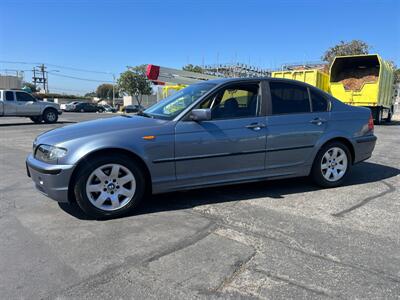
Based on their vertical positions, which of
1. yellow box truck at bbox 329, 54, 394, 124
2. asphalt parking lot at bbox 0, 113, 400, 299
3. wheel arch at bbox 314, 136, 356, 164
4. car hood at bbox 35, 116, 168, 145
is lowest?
asphalt parking lot at bbox 0, 113, 400, 299

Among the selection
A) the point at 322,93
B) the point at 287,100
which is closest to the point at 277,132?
the point at 287,100

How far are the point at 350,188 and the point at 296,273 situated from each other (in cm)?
300

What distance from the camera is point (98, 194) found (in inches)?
162

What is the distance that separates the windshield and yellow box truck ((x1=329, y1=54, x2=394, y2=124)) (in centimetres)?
1444

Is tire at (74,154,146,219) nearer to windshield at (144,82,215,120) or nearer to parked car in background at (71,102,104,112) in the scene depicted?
windshield at (144,82,215,120)

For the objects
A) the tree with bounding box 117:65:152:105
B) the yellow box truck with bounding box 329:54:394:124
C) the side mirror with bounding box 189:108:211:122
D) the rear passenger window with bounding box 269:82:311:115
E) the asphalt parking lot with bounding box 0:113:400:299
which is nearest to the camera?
the asphalt parking lot with bounding box 0:113:400:299

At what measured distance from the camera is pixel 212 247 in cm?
338

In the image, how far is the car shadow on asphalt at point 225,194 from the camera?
179 inches

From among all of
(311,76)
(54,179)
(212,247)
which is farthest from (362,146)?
(311,76)

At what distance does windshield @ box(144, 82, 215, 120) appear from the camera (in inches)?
184

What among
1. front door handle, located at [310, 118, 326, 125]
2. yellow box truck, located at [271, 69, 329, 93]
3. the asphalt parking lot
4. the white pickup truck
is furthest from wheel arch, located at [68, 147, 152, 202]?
the white pickup truck

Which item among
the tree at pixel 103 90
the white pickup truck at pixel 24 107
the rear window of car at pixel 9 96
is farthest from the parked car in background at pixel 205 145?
the tree at pixel 103 90

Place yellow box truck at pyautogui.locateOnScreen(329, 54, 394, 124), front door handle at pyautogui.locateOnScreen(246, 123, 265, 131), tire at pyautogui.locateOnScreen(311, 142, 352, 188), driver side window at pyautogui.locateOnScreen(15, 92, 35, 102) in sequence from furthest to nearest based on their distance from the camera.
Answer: driver side window at pyautogui.locateOnScreen(15, 92, 35, 102), yellow box truck at pyautogui.locateOnScreen(329, 54, 394, 124), tire at pyautogui.locateOnScreen(311, 142, 352, 188), front door handle at pyautogui.locateOnScreen(246, 123, 265, 131)

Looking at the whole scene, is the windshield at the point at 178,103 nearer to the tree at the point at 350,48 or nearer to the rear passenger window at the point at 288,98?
the rear passenger window at the point at 288,98
